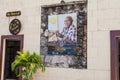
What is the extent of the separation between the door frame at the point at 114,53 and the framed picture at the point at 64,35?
0.68m

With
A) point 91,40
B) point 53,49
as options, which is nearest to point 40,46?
point 53,49

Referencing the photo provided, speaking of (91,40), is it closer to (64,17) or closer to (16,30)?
(64,17)

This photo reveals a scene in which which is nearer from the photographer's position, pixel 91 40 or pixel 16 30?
pixel 91 40

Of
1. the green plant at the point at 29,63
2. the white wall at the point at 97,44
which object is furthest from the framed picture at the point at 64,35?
the green plant at the point at 29,63

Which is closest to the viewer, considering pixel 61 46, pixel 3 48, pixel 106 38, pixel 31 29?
pixel 106 38

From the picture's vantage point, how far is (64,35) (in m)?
6.33

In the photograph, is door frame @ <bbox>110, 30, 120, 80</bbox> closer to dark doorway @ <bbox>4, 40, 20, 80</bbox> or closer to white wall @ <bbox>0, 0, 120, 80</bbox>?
white wall @ <bbox>0, 0, 120, 80</bbox>

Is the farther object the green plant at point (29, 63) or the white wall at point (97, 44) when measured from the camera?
the green plant at point (29, 63)

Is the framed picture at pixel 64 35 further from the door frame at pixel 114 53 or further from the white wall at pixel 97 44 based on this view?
the door frame at pixel 114 53

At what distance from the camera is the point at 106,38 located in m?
5.71

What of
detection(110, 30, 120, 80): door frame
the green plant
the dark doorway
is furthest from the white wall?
the dark doorway

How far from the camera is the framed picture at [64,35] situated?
239 inches

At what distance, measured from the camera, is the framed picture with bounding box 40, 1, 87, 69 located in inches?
239

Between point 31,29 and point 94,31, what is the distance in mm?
1920
